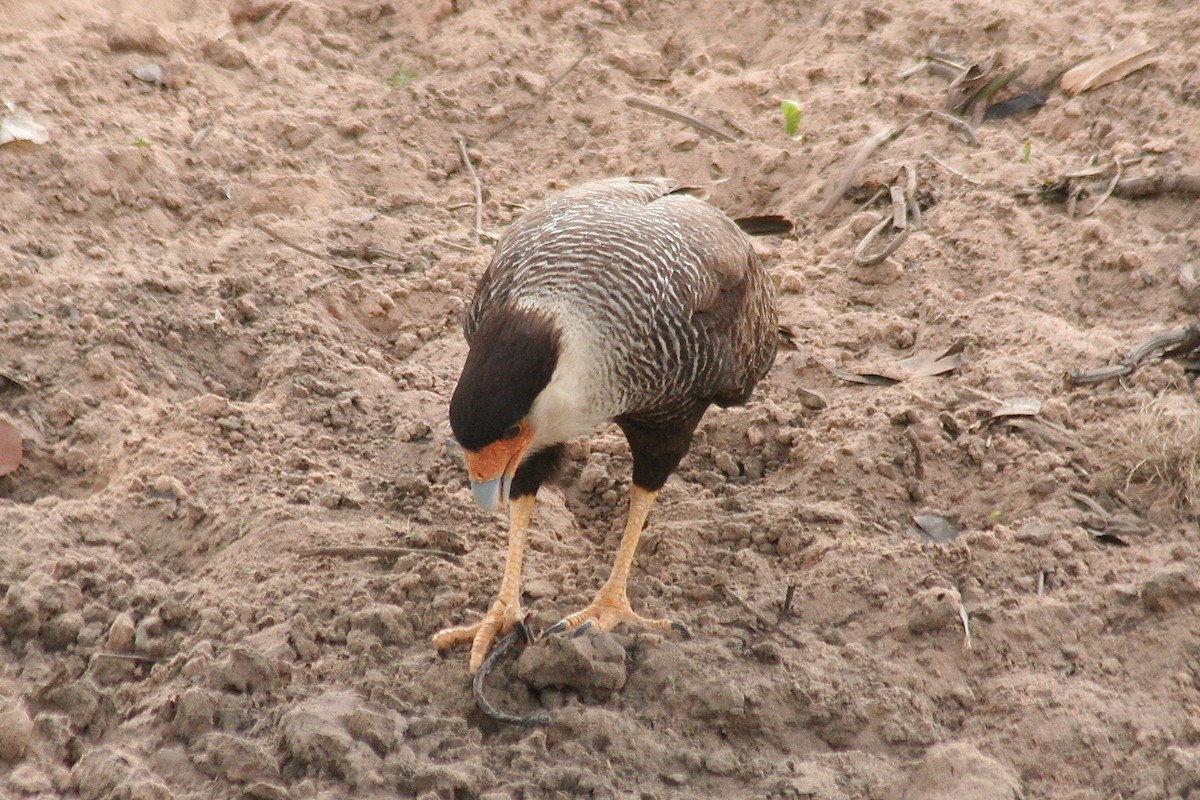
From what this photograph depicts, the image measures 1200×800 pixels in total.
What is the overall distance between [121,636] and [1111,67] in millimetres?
5265

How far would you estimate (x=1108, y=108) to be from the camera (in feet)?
19.8

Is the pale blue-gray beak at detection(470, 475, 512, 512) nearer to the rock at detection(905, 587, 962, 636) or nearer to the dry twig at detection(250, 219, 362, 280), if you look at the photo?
the rock at detection(905, 587, 962, 636)

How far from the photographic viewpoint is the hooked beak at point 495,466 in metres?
3.48

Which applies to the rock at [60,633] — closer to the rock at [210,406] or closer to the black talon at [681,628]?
the rock at [210,406]

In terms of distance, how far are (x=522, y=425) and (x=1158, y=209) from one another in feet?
11.5

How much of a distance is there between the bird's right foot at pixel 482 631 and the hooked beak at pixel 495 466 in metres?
0.47

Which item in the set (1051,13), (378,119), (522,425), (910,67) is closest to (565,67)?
(378,119)

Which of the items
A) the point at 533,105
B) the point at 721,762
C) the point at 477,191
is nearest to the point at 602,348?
the point at 721,762

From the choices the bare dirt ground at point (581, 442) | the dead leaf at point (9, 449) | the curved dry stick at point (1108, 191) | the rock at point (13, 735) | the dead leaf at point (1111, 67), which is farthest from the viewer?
the dead leaf at point (1111, 67)

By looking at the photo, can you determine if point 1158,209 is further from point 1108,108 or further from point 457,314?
point 457,314

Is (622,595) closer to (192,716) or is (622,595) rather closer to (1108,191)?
(192,716)

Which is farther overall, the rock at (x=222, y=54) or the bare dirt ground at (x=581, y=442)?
the rock at (x=222, y=54)

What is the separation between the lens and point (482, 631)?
12.6 ft

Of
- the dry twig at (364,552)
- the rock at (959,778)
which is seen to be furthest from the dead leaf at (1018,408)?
the dry twig at (364,552)
